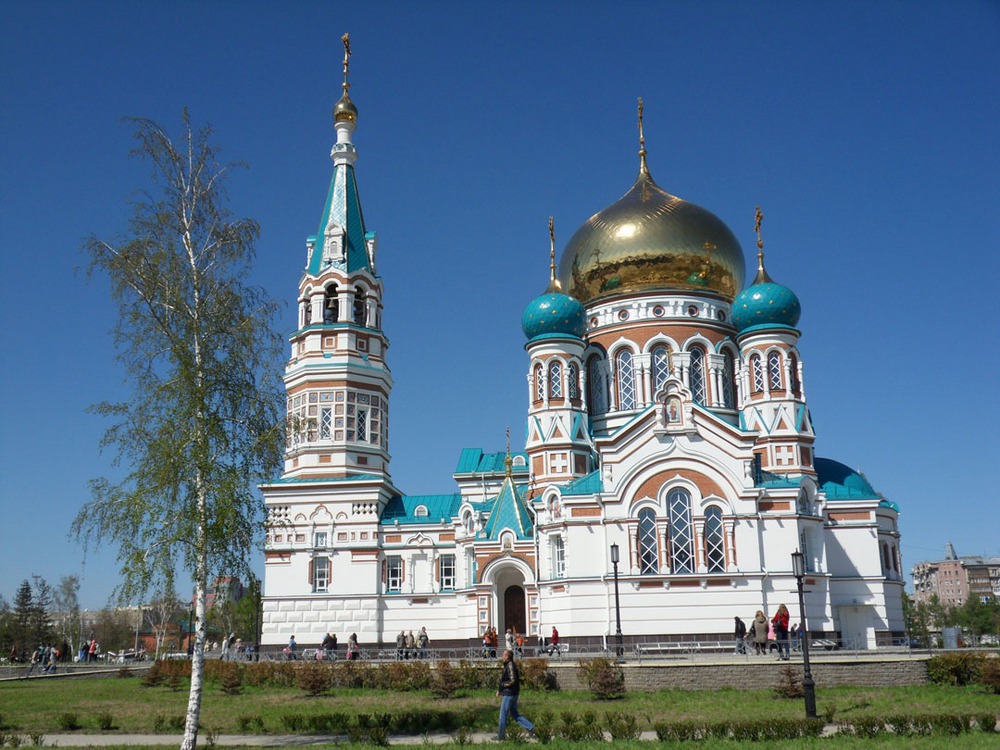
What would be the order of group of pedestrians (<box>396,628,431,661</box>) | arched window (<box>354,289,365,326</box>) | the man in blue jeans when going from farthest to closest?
arched window (<box>354,289,365,326</box>)
group of pedestrians (<box>396,628,431,661</box>)
the man in blue jeans

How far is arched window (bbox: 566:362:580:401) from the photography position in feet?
121

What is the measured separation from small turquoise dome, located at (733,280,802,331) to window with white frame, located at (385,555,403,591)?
15.9 metres

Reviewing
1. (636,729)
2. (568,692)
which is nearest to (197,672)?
(636,729)

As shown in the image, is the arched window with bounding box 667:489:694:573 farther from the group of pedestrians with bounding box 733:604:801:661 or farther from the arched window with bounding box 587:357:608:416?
the arched window with bounding box 587:357:608:416

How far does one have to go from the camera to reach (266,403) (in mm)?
17344

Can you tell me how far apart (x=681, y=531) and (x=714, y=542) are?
110 centimetres

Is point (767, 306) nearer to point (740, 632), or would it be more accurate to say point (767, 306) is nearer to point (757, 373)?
point (757, 373)

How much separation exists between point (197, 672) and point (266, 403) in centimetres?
454

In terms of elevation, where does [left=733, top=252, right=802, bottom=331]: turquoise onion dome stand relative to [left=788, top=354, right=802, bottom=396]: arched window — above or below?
above

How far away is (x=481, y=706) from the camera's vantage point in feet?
65.1

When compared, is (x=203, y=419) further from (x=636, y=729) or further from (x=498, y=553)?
(x=498, y=553)

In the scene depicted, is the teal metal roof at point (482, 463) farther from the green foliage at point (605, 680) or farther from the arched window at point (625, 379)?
the green foliage at point (605, 680)

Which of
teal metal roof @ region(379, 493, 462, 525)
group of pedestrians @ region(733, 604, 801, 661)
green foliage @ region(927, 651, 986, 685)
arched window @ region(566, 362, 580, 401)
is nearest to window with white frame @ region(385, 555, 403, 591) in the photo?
teal metal roof @ region(379, 493, 462, 525)

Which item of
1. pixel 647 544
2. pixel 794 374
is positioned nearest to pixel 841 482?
pixel 794 374
